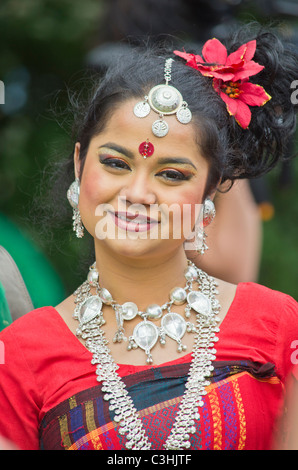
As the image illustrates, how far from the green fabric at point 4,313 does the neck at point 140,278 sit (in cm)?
44

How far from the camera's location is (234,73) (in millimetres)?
2055

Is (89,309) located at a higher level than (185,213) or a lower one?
lower

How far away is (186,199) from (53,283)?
48.8 inches

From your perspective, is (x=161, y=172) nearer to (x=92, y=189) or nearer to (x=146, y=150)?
(x=146, y=150)

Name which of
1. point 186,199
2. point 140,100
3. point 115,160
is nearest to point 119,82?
point 140,100

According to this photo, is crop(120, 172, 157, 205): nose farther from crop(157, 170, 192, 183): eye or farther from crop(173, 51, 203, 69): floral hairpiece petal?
crop(173, 51, 203, 69): floral hairpiece petal

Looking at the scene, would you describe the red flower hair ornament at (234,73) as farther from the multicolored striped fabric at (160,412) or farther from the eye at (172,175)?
the multicolored striped fabric at (160,412)

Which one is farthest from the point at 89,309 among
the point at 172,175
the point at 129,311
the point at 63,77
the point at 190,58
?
the point at 63,77

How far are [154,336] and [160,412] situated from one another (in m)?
0.22

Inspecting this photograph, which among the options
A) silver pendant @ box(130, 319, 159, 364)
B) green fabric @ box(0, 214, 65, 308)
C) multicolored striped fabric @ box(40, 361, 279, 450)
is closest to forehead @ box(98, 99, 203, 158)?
silver pendant @ box(130, 319, 159, 364)

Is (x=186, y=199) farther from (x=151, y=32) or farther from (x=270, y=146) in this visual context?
(x=151, y=32)

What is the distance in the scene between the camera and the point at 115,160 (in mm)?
1906

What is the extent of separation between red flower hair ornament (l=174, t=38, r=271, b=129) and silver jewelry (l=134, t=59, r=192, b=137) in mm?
143
